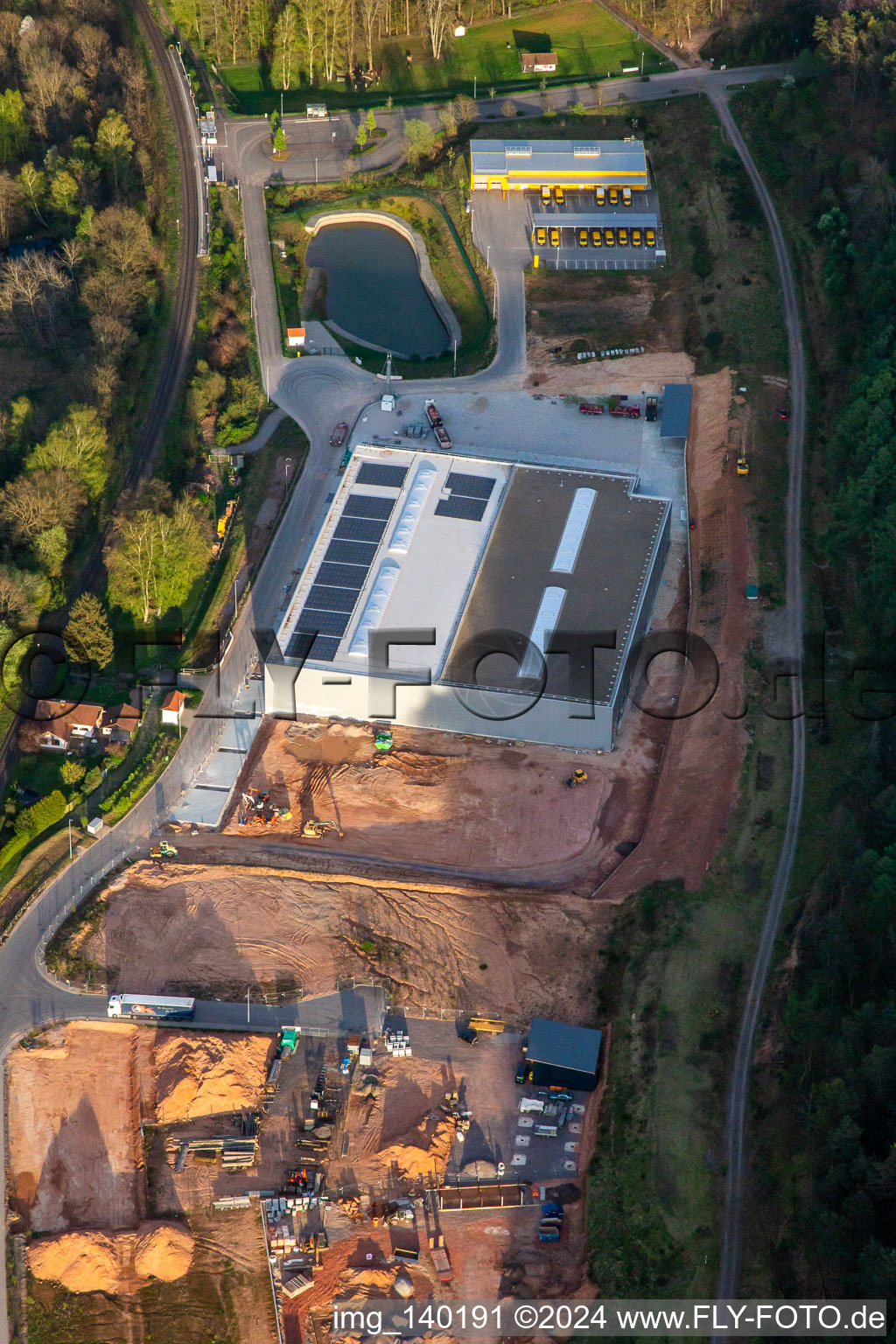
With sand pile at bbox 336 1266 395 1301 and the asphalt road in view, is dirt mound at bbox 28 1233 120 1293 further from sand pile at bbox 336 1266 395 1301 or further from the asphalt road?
the asphalt road

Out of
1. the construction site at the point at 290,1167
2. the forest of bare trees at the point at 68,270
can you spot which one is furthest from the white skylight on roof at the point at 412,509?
the construction site at the point at 290,1167

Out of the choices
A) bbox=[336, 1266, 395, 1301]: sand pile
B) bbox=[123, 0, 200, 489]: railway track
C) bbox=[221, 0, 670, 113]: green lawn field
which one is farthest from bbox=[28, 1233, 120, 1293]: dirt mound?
bbox=[221, 0, 670, 113]: green lawn field

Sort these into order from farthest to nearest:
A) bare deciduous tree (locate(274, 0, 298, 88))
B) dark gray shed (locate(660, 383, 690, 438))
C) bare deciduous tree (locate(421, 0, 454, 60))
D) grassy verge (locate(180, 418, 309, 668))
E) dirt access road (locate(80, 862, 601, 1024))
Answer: bare deciduous tree (locate(421, 0, 454, 60)), bare deciduous tree (locate(274, 0, 298, 88)), dark gray shed (locate(660, 383, 690, 438)), grassy verge (locate(180, 418, 309, 668)), dirt access road (locate(80, 862, 601, 1024))

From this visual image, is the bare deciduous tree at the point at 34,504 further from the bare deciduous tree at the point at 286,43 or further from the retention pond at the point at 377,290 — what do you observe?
the bare deciduous tree at the point at 286,43

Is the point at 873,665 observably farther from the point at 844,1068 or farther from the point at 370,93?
the point at 370,93

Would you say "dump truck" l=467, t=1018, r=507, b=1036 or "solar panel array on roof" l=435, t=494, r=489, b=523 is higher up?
"solar panel array on roof" l=435, t=494, r=489, b=523

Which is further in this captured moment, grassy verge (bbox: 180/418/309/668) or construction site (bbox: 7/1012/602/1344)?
grassy verge (bbox: 180/418/309/668)
